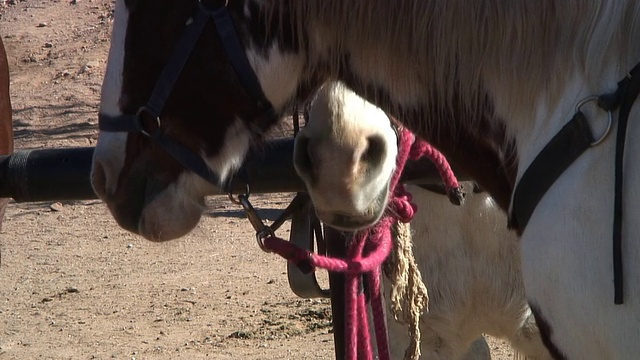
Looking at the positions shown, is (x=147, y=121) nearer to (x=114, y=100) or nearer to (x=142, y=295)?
(x=114, y=100)

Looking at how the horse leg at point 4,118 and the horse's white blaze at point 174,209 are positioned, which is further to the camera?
the horse leg at point 4,118

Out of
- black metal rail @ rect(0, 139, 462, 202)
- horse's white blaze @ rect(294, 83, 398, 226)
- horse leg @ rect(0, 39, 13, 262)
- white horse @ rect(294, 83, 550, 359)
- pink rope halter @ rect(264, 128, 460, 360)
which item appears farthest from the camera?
horse leg @ rect(0, 39, 13, 262)

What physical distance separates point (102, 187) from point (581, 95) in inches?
35.9

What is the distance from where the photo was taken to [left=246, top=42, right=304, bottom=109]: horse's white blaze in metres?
1.67

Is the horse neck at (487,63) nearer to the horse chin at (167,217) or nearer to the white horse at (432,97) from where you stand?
the white horse at (432,97)

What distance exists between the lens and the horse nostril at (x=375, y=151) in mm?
1929

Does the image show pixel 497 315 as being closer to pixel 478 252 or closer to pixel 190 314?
pixel 478 252

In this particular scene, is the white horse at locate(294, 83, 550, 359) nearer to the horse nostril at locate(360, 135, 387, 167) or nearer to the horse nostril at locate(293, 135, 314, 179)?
the horse nostril at locate(360, 135, 387, 167)

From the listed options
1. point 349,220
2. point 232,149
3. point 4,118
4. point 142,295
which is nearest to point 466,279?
point 349,220

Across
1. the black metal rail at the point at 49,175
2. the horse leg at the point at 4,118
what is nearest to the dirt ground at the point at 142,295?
the black metal rail at the point at 49,175

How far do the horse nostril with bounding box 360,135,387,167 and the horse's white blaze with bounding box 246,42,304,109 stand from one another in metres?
0.27

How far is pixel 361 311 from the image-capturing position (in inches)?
93.5

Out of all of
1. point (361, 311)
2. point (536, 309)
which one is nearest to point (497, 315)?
point (361, 311)

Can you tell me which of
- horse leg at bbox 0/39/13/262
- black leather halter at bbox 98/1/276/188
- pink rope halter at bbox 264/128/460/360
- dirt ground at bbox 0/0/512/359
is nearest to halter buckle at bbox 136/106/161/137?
black leather halter at bbox 98/1/276/188
